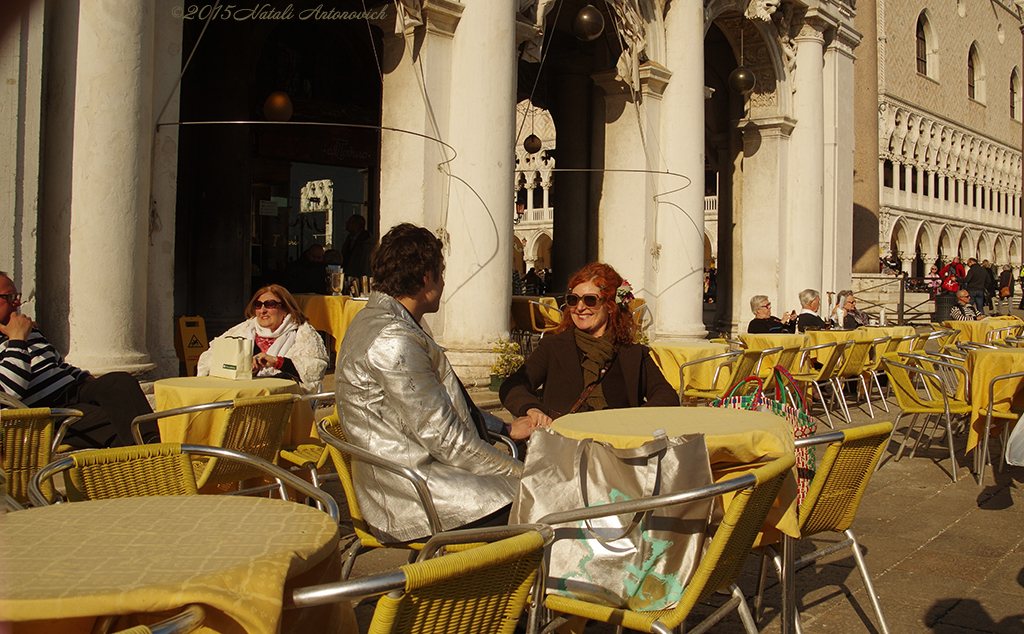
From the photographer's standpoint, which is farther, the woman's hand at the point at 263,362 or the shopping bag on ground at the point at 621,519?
the woman's hand at the point at 263,362

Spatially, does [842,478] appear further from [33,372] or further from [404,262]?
[33,372]

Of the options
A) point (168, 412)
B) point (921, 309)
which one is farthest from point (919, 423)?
point (921, 309)

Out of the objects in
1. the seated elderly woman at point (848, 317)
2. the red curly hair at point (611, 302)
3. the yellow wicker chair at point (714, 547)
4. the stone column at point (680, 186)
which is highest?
the stone column at point (680, 186)

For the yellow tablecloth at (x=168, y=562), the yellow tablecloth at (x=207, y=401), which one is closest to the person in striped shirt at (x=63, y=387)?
the yellow tablecloth at (x=207, y=401)

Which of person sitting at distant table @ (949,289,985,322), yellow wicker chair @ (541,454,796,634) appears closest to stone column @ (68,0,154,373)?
yellow wicker chair @ (541,454,796,634)

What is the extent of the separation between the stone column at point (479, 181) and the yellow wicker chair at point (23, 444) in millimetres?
5555

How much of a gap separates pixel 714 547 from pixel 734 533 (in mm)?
68

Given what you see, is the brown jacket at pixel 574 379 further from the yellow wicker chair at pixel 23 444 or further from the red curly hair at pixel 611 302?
the yellow wicker chair at pixel 23 444

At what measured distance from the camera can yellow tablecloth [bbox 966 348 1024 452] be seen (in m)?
6.03

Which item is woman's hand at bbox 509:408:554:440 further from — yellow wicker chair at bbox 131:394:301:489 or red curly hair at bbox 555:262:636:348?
yellow wicker chair at bbox 131:394:301:489

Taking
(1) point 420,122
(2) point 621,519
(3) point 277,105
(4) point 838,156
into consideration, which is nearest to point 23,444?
(2) point 621,519

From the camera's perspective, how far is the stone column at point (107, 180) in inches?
A: 243

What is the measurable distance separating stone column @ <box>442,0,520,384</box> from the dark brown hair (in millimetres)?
5691

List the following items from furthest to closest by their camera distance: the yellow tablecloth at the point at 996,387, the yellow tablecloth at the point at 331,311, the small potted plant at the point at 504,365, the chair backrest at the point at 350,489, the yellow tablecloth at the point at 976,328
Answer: the yellow tablecloth at the point at 976,328 → the yellow tablecloth at the point at 331,311 → the small potted plant at the point at 504,365 → the yellow tablecloth at the point at 996,387 → the chair backrest at the point at 350,489
